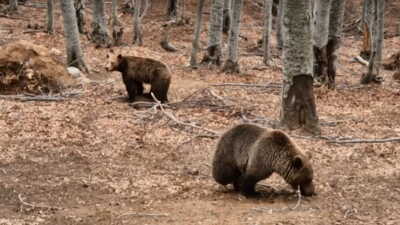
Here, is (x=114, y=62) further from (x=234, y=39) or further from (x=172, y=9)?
(x=172, y=9)

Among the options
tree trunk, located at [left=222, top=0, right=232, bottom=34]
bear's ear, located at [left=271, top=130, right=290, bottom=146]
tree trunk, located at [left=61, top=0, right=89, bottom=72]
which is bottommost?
bear's ear, located at [left=271, top=130, right=290, bottom=146]

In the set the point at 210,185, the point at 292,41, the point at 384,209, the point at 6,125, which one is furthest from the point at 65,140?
the point at 384,209

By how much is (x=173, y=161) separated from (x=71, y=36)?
25.7 feet

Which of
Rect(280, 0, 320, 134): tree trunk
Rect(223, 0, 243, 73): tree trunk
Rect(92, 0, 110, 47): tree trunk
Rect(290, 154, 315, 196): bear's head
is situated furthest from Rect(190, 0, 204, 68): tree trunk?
Rect(290, 154, 315, 196): bear's head

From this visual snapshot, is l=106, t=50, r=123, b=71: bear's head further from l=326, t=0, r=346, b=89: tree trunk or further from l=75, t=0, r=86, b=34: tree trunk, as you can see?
l=75, t=0, r=86, b=34: tree trunk

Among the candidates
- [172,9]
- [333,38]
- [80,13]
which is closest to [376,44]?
[333,38]

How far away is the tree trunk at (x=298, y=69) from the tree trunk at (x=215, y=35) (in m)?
8.64

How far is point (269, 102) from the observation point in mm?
13961

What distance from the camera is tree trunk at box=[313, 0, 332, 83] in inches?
603

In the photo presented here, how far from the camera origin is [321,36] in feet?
50.6

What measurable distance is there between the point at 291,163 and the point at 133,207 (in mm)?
2028

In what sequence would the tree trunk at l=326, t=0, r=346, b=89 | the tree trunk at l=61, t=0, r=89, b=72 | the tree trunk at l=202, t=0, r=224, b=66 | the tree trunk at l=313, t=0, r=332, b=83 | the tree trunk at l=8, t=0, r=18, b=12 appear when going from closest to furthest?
the tree trunk at l=313, t=0, r=332, b=83 < the tree trunk at l=61, t=0, r=89, b=72 < the tree trunk at l=326, t=0, r=346, b=89 < the tree trunk at l=202, t=0, r=224, b=66 < the tree trunk at l=8, t=0, r=18, b=12

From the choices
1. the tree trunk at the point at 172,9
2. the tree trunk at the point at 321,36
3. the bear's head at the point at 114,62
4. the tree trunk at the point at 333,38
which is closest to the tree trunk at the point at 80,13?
the tree trunk at the point at 172,9

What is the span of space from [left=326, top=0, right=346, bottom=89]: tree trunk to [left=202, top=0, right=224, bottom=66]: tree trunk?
3668 mm
